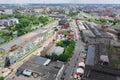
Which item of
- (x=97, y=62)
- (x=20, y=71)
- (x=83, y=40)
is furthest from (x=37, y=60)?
(x=83, y=40)

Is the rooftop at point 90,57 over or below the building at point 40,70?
over

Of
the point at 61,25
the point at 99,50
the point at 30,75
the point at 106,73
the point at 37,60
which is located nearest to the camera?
the point at 106,73

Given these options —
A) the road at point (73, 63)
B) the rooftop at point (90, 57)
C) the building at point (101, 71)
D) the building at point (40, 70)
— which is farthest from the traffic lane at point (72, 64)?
the building at point (101, 71)

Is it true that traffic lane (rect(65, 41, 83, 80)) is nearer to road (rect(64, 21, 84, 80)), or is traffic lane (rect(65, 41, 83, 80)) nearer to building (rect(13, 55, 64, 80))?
road (rect(64, 21, 84, 80))

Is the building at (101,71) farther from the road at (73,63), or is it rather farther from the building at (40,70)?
the building at (40,70)

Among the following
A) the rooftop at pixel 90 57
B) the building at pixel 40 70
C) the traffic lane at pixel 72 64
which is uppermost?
the rooftop at pixel 90 57

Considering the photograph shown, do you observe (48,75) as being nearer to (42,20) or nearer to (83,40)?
(83,40)

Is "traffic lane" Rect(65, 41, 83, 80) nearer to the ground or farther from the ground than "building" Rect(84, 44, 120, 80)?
nearer to the ground

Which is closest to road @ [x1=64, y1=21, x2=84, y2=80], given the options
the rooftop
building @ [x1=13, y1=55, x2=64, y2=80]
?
building @ [x1=13, y1=55, x2=64, y2=80]
